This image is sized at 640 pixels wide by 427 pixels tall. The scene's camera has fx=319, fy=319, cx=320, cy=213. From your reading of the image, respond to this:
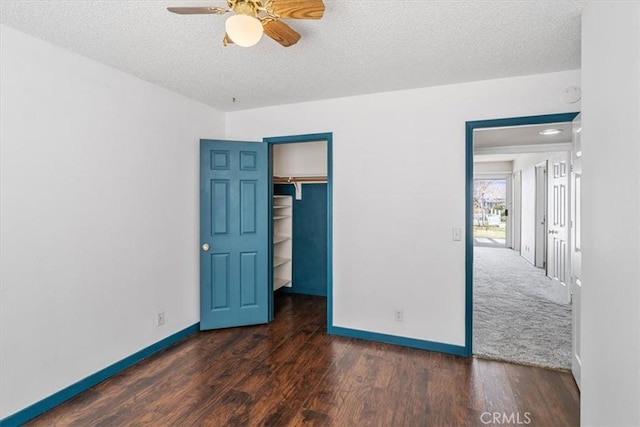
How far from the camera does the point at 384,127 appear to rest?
3.19m

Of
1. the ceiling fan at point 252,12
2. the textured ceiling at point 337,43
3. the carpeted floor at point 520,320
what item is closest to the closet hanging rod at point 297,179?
the textured ceiling at point 337,43

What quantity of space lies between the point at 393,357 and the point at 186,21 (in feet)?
9.97

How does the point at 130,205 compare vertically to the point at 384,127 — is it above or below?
below

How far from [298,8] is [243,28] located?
0.93ft

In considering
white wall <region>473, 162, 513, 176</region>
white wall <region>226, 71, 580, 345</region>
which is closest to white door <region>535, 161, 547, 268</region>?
white wall <region>473, 162, 513, 176</region>

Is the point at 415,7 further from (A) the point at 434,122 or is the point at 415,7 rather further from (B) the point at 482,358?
(B) the point at 482,358

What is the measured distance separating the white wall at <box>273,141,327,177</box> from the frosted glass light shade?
3117 millimetres

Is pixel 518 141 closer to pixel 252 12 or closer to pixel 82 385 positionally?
pixel 252 12

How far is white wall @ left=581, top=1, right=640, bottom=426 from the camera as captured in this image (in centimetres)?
122

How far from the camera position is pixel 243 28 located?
1484 mm

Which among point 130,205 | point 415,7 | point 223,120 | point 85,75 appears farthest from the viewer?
point 223,120

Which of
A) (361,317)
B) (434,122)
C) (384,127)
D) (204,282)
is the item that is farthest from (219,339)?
(434,122)

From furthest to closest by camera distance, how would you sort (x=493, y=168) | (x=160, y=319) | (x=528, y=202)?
(x=493, y=168) < (x=528, y=202) < (x=160, y=319)

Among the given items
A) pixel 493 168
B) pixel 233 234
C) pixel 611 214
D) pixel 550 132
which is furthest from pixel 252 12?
pixel 493 168
